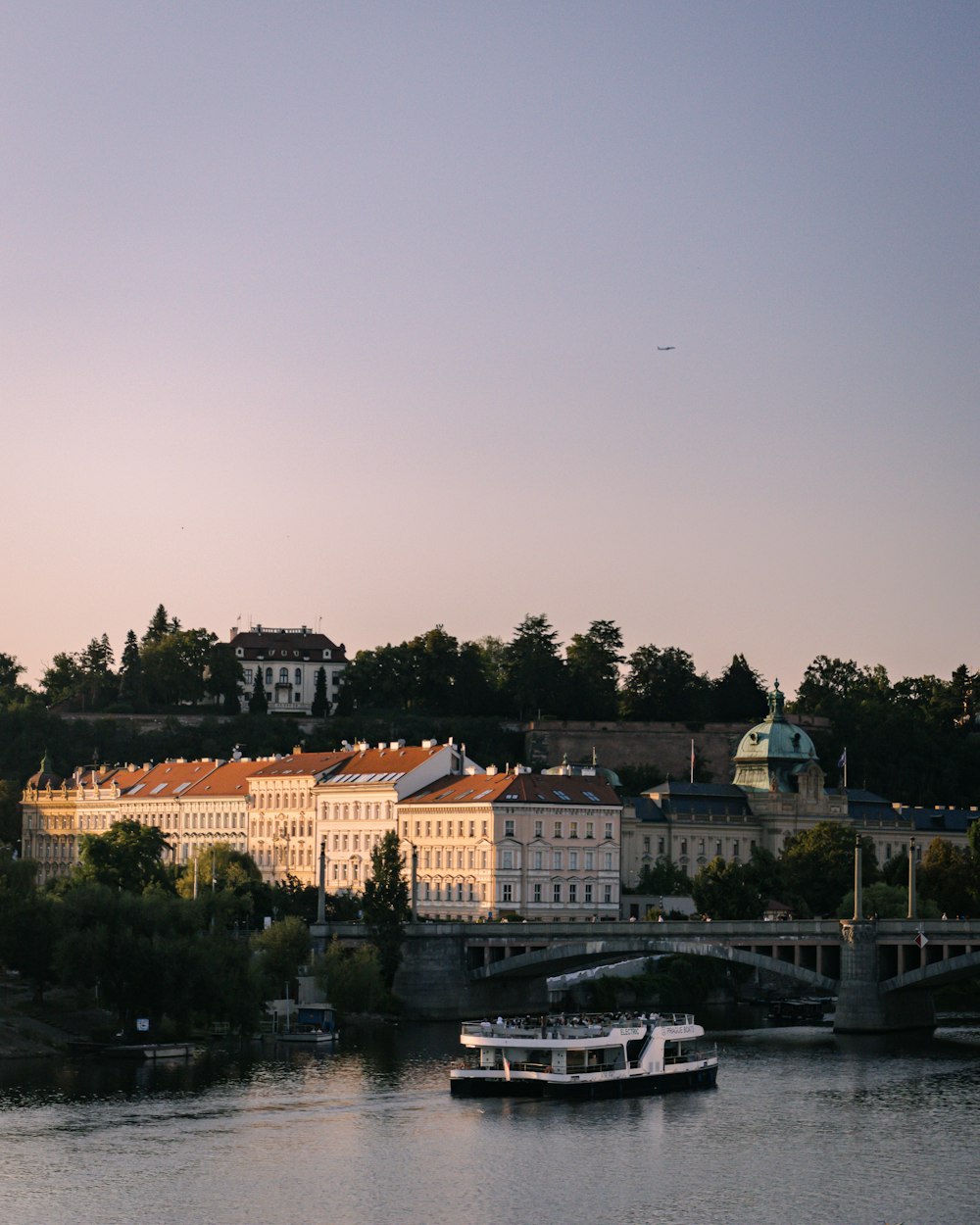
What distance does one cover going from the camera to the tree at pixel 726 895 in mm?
149875

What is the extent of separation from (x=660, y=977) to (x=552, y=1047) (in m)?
39.8

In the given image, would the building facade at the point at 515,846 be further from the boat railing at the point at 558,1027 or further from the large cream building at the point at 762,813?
the boat railing at the point at 558,1027

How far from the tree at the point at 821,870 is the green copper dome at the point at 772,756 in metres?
20.0

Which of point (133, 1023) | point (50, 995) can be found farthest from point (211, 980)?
point (50, 995)

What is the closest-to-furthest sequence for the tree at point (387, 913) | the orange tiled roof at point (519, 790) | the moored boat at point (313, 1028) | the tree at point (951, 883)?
the moored boat at point (313, 1028), the tree at point (387, 913), the orange tiled roof at point (519, 790), the tree at point (951, 883)

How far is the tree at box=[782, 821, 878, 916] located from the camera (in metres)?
162

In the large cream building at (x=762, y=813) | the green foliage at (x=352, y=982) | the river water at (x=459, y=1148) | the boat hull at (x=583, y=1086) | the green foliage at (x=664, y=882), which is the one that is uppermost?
the large cream building at (x=762, y=813)

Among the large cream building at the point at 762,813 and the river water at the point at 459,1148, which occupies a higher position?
the large cream building at the point at 762,813

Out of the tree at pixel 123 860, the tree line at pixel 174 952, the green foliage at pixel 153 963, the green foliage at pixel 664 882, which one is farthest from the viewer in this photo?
the green foliage at pixel 664 882

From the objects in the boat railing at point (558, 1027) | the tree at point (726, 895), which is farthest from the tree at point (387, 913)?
the tree at point (726, 895)

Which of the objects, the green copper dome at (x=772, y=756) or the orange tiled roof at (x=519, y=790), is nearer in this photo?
the orange tiled roof at (x=519, y=790)

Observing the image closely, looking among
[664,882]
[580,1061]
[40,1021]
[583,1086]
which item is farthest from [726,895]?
[583,1086]

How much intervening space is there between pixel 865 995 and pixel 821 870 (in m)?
45.9

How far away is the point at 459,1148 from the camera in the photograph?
8194 centimetres
